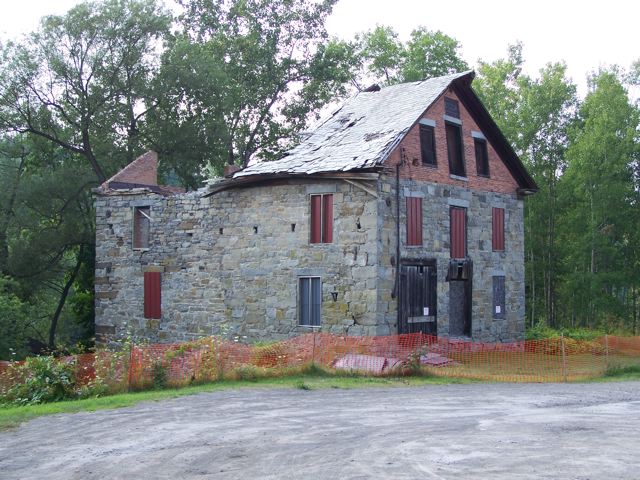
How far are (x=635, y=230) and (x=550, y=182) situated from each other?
5.28 meters

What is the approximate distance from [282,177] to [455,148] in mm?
6060

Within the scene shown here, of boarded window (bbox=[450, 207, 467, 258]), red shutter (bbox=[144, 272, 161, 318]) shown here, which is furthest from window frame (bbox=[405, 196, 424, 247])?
red shutter (bbox=[144, 272, 161, 318])

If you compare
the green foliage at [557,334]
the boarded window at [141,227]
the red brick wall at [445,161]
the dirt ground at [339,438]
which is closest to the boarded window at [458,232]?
the red brick wall at [445,161]

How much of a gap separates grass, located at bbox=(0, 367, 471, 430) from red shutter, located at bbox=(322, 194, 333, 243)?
5.21 metres

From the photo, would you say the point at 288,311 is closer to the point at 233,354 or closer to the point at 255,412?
the point at 233,354

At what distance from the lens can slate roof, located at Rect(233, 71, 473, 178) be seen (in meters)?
21.7

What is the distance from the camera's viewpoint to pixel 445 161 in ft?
79.1

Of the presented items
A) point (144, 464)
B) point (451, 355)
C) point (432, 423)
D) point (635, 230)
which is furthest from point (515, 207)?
point (144, 464)

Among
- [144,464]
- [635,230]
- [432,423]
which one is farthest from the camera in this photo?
[635,230]

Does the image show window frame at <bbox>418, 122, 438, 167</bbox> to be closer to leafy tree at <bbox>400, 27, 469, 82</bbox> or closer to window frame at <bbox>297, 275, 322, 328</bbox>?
window frame at <bbox>297, 275, 322, 328</bbox>

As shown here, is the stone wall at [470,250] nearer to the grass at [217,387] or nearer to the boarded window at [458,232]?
the boarded window at [458,232]

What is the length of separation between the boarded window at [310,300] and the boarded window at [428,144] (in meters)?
5.01

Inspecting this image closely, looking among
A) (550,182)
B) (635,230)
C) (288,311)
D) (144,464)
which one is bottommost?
(144,464)

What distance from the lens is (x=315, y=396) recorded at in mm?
14781
